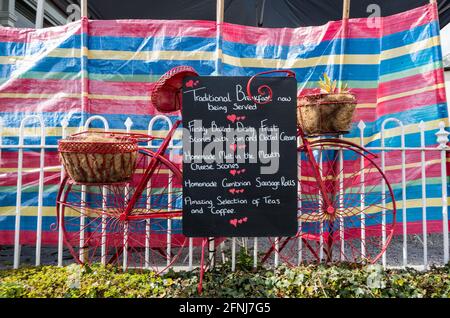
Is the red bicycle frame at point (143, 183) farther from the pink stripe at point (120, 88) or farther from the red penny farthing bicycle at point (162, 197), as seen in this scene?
the pink stripe at point (120, 88)

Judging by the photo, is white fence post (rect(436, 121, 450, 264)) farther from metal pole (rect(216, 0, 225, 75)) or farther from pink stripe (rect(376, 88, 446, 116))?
metal pole (rect(216, 0, 225, 75))

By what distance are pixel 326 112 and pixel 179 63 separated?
199 centimetres

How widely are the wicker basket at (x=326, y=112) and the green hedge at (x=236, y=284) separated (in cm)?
127

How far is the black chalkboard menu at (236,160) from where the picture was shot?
2951 mm

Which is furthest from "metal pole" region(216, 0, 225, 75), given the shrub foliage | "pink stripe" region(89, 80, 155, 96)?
the shrub foliage

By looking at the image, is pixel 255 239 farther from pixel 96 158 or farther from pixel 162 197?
pixel 96 158

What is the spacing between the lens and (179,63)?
14.2 feet

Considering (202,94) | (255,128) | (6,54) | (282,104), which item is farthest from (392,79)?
(6,54)

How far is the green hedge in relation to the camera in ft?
9.66

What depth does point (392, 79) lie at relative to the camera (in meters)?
4.27

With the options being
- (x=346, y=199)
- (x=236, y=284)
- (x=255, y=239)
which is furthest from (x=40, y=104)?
(x=346, y=199)

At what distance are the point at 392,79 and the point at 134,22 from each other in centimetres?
323

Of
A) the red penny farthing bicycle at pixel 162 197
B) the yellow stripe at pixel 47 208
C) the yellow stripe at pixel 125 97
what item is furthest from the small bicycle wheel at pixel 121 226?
the yellow stripe at pixel 125 97

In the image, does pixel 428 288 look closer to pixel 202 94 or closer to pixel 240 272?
pixel 240 272
